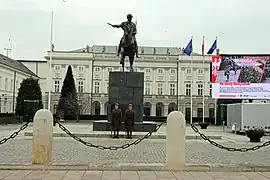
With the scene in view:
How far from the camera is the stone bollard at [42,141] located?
36.0ft

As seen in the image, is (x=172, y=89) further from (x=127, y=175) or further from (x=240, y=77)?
(x=127, y=175)

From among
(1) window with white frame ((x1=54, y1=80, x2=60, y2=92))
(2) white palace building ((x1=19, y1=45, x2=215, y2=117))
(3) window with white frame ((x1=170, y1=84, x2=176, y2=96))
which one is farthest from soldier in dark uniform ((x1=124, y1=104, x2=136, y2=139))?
(3) window with white frame ((x1=170, y1=84, x2=176, y2=96))

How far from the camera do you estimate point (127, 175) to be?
983cm

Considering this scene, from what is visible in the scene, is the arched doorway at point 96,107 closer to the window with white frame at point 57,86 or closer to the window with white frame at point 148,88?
the window with white frame at point 57,86

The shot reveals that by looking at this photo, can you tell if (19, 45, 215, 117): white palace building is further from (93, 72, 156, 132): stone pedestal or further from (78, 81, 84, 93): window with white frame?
(93, 72, 156, 132): stone pedestal

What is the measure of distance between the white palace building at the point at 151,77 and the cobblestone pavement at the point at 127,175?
86.6m

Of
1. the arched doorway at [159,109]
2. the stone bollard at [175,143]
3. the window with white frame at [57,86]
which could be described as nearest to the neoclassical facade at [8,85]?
the window with white frame at [57,86]

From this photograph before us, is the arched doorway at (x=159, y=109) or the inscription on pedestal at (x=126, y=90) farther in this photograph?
the arched doorway at (x=159, y=109)

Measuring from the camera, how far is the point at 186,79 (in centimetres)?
10006

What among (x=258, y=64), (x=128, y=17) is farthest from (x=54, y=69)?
(x=128, y=17)

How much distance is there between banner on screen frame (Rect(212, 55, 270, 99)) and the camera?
4044 cm

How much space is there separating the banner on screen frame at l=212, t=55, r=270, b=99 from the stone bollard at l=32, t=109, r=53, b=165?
103ft

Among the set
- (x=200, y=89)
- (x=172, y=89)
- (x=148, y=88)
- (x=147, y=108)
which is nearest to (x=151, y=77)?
(x=148, y=88)

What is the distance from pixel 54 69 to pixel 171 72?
27542mm
